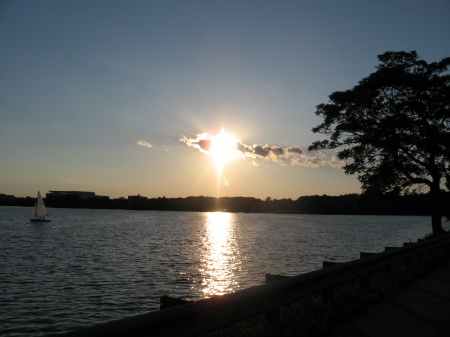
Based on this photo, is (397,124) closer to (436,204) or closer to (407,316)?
(436,204)

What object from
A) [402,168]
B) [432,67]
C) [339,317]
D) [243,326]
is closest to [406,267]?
[339,317]

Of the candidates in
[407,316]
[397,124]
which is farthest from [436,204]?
[407,316]

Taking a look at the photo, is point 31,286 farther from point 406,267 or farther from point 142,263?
point 406,267

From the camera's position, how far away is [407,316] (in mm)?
7234

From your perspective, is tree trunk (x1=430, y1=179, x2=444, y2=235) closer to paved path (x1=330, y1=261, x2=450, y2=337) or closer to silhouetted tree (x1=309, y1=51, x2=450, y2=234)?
silhouetted tree (x1=309, y1=51, x2=450, y2=234)

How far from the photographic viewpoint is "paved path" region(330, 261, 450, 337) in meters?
6.24

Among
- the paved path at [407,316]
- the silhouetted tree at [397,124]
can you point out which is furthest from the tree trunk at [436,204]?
the paved path at [407,316]

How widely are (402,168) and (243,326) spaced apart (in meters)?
21.6

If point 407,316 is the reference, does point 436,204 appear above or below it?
above

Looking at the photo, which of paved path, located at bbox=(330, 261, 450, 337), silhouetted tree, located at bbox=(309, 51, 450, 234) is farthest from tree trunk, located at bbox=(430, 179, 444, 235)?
paved path, located at bbox=(330, 261, 450, 337)

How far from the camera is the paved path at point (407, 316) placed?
246 inches

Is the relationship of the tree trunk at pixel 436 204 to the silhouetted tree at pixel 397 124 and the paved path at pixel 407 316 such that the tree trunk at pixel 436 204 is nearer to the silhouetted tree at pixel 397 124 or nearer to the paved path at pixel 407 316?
the silhouetted tree at pixel 397 124

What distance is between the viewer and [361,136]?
84.3 feet

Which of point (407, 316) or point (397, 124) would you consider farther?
point (397, 124)
